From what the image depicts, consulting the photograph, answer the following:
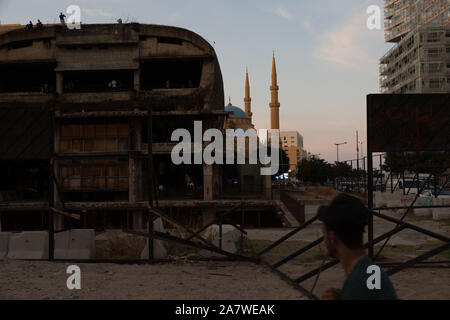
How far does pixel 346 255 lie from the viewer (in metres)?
2.35

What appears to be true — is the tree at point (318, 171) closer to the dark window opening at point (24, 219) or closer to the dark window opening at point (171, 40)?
the dark window opening at point (171, 40)

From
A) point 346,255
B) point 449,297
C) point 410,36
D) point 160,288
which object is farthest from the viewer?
point 410,36

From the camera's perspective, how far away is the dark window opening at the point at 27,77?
125 ft

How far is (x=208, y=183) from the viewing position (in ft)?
113

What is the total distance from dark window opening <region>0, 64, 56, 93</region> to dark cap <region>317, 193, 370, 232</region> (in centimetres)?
3977

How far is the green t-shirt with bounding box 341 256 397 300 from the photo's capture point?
218 cm

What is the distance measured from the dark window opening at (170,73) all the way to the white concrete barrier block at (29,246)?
2754 cm

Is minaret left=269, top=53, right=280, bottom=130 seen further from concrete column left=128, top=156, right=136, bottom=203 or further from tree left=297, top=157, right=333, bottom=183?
concrete column left=128, top=156, right=136, bottom=203

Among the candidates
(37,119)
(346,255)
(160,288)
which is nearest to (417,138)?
(160,288)

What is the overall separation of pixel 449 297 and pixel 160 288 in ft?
18.3

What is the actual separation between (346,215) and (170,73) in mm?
40949

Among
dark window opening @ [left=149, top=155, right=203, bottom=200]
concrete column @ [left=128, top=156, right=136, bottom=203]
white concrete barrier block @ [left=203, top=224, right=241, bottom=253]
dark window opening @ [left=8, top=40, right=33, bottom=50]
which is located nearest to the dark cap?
white concrete barrier block @ [left=203, top=224, right=241, bottom=253]

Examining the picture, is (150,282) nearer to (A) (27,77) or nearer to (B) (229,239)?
(B) (229,239)

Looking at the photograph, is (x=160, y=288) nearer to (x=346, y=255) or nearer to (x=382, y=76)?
(x=346, y=255)
